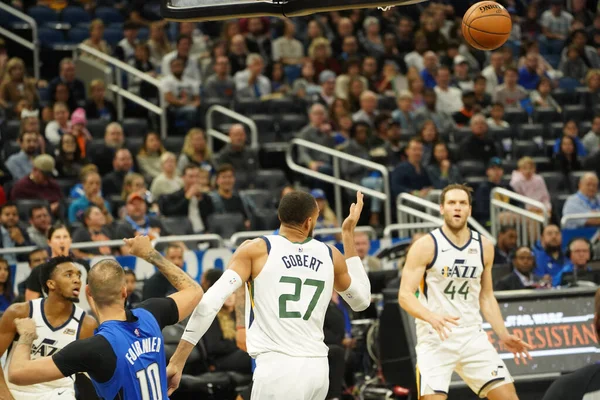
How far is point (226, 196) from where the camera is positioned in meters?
14.1

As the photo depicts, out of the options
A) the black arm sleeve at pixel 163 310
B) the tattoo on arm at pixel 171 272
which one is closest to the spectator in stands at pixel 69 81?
the tattoo on arm at pixel 171 272

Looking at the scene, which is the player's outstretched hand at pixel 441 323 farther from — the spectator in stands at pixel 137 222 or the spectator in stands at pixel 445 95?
the spectator in stands at pixel 445 95

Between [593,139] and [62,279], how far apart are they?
12.1m

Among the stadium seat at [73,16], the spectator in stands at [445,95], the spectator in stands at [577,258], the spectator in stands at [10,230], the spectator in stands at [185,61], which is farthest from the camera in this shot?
the stadium seat at [73,16]

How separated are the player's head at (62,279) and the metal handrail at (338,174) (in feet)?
24.7

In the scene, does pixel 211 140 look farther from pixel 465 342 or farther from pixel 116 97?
pixel 465 342

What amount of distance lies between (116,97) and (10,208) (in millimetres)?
4782

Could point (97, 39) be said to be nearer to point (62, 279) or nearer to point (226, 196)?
point (226, 196)

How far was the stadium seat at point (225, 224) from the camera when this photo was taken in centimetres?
1375

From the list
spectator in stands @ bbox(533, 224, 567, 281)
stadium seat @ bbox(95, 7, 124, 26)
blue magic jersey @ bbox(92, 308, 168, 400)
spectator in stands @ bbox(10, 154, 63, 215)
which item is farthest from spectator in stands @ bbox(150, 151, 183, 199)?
blue magic jersey @ bbox(92, 308, 168, 400)

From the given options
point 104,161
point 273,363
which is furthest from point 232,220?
point 273,363

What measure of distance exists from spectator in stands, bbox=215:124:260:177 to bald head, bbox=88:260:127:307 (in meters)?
9.11

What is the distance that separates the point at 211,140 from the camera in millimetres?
16453

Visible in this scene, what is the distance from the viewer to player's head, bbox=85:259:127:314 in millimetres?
5887
